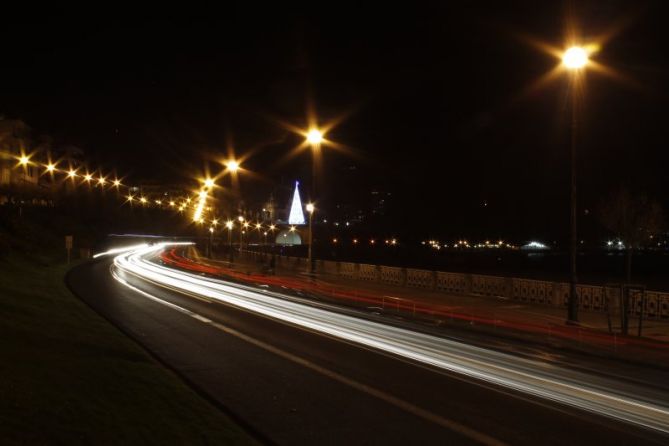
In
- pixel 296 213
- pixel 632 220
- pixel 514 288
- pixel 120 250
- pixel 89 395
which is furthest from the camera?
pixel 296 213

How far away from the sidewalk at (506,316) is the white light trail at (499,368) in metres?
2.49

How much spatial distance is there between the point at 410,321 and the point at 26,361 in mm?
13081

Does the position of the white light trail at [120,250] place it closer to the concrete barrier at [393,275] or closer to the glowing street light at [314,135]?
the concrete barrier at [393,275]

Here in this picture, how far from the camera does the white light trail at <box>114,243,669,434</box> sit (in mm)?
9570

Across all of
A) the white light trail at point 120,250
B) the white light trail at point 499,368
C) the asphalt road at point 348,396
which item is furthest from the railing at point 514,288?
the white light trail at point 120,250

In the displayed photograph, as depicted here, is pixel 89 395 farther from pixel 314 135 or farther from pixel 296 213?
pixel 296 213

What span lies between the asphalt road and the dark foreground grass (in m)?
0.77

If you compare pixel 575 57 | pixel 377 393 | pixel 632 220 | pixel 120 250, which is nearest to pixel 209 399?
pixel 377 393

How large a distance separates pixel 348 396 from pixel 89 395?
4.23 metres

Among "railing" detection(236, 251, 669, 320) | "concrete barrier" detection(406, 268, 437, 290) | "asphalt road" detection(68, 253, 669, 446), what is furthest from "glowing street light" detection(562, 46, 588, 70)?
"concrete barrier" detection(406, 268, 437, 290)

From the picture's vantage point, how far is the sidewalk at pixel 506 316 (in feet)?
50.1

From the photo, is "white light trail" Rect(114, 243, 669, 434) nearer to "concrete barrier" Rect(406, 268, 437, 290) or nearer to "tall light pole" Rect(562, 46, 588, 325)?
"tall light pole" Rect(562, 46, 588, 325)

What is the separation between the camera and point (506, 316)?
2088 cm

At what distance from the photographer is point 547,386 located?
35.9 feet
